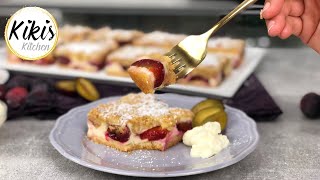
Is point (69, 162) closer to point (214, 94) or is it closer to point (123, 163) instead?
point (123, 163)

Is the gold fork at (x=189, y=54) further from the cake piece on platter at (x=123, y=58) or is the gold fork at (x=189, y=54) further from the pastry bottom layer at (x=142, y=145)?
the cake piece on platter at (x=123, y=58)

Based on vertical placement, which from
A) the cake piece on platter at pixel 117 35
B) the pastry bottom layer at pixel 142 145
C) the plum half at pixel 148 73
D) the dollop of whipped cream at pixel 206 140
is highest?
the plum half at pixel 148 73

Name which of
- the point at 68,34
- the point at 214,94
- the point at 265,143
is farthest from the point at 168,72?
the point at 68,34

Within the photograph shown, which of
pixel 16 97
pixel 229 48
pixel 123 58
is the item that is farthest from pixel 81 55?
pixel 229 48

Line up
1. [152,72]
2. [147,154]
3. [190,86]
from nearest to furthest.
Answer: [152,72] < [147,154] < [190,86]

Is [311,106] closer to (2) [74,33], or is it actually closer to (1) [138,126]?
(1) [138,126]

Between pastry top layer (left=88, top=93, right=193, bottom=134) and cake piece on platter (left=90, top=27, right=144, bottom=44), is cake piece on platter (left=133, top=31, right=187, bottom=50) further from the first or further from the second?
pastry top layer (left=88, top=93, right=193, bottom=134)

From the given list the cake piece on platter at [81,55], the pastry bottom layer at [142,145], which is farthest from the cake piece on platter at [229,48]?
the pastry bottom layer at [142,145]
